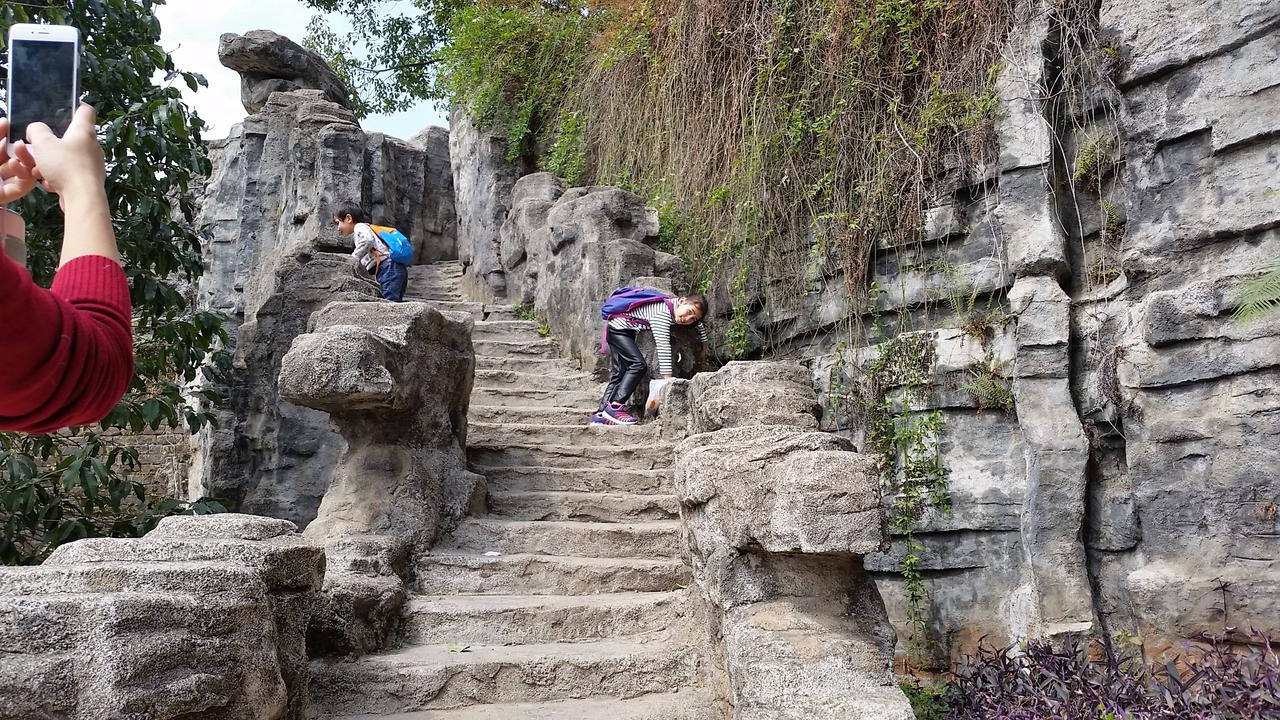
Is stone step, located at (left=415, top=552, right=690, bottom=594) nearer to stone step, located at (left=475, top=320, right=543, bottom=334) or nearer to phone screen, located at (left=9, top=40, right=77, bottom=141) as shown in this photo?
phone screen, located at (left=9, top=40, right=77, bottom=141)

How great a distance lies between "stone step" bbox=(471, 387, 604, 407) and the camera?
7453 millimetres

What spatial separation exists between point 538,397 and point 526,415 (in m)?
0.60

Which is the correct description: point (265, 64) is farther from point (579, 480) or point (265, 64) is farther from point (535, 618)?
point (535, 618)

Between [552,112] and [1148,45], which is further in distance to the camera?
[552,112]

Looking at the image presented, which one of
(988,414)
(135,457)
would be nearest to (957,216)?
(988,414)

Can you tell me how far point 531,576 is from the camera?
4.94 metres

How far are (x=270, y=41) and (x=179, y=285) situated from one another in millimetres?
3501

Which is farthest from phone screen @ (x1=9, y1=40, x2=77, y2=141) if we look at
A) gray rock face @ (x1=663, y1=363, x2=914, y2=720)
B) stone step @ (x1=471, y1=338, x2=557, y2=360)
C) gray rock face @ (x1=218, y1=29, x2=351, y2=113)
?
gray rock face @ (x1=218, y1=29, x2=351, y2=113)

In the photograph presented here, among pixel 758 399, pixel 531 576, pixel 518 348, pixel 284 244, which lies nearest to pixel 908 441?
pixel 758 399

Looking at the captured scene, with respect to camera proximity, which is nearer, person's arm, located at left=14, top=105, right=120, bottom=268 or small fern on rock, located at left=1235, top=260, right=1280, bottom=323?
person's arm, located at left=14, top=105, right=120, bottom=268

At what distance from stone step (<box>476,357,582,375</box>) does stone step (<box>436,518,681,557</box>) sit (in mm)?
2915

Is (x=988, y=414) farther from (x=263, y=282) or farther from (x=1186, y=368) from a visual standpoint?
(x=263, y=282)

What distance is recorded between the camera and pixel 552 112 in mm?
11555

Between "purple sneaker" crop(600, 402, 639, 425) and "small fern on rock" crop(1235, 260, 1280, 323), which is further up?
"small fern on rock" crop(1235, 260, 1280, 323)
